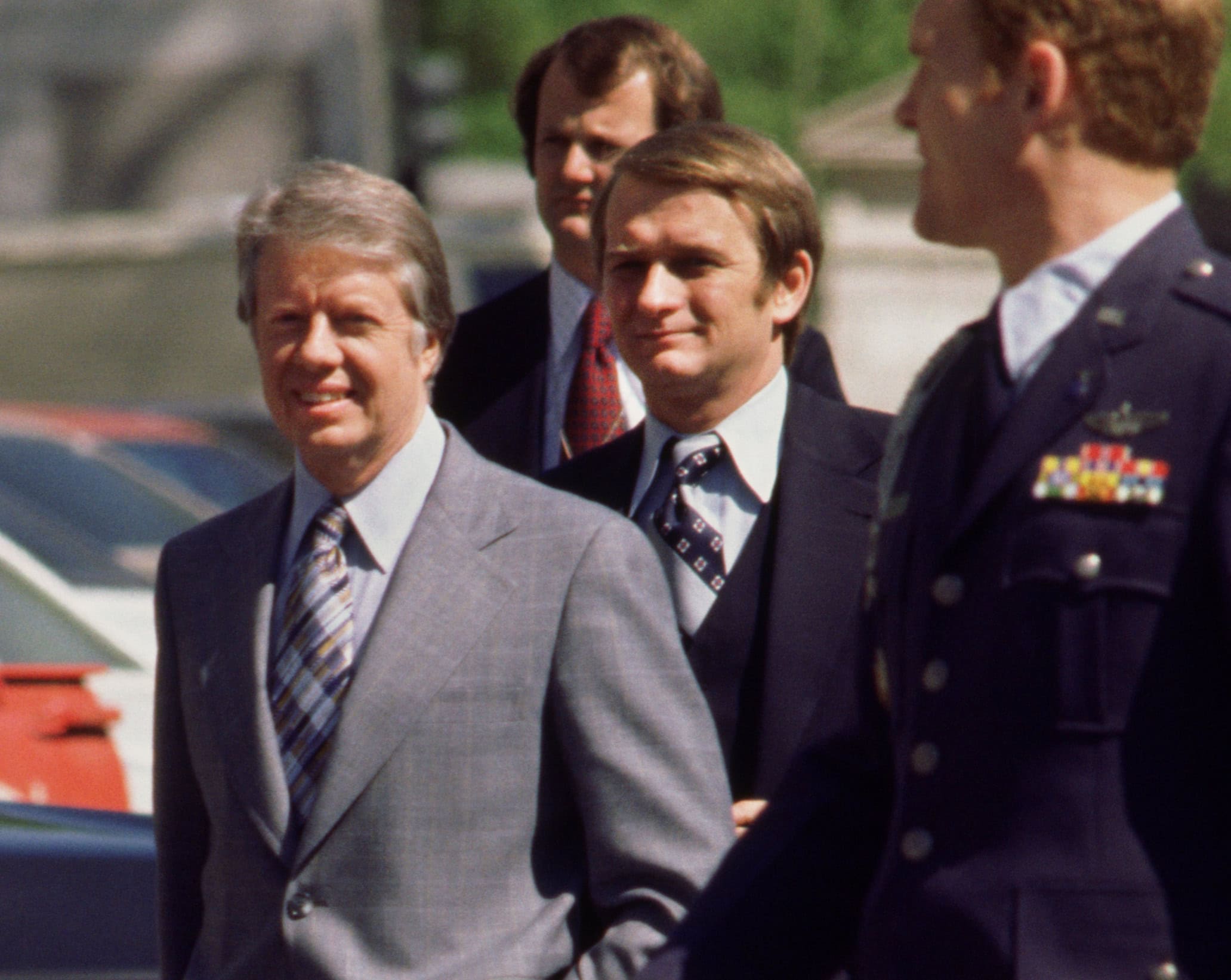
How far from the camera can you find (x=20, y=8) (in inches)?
919

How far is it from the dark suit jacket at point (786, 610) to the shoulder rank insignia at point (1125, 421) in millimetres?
988

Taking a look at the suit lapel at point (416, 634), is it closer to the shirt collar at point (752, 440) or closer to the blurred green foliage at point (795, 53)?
the shirt collar at point (752, 440)

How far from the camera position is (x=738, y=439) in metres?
3.07

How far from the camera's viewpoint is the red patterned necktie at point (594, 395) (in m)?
3.67

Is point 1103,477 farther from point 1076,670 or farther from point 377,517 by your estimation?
point 377,517

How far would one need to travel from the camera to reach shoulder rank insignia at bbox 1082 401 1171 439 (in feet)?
6.07

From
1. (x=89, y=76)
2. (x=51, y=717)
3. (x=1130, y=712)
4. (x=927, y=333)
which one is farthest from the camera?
(x=927, y=333)

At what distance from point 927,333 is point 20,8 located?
37.8 feet

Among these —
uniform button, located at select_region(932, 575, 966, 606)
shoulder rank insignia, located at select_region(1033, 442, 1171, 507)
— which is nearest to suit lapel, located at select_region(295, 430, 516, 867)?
uniform button, located at select_region(932, 575, 966, 606)

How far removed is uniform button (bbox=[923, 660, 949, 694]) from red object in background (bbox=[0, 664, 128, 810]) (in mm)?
3076

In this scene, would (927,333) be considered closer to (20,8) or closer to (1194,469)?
(20,8)

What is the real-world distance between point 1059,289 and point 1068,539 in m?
0.23

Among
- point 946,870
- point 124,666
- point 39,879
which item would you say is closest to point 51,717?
point 124,666

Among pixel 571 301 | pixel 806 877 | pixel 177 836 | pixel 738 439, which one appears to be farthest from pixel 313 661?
pixel 571 301
